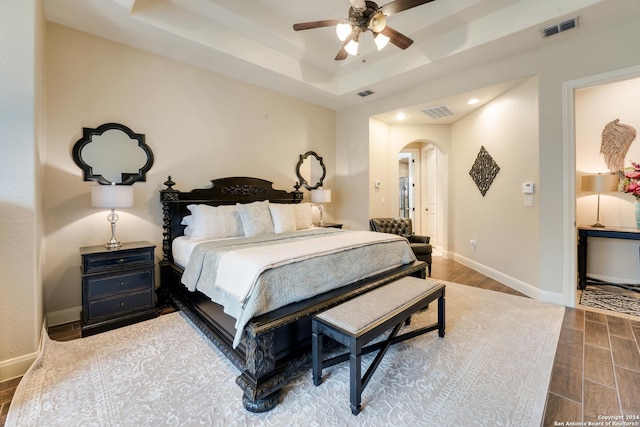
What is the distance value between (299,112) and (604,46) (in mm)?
4041

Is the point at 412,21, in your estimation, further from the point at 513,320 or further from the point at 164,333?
the point at 164,333

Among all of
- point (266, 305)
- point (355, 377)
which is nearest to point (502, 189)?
point (355, 377)

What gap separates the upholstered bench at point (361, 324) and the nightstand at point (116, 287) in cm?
206

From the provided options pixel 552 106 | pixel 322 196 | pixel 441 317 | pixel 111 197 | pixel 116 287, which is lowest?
pixel 441 317

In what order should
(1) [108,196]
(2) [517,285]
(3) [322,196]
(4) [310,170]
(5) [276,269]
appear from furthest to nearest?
1. (4) [310,170]
2. (3) [322,196]
3. (2) [517,285]
4. (1) [108,196]
5. (5) [276,269]

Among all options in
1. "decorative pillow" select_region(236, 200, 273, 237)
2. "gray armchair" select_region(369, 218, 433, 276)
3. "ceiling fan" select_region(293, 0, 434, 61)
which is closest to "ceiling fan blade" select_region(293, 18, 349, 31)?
"ceiling fan" select_region(293, 0, 434, 61)

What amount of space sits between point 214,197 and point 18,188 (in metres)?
1.95

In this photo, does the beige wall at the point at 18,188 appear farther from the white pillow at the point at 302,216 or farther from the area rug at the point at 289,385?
the white pillow at the point at 302,216

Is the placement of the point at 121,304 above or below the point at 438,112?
below

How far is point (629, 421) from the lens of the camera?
154 cm

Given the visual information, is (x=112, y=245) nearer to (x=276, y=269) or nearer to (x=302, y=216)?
(x=276, y=269)

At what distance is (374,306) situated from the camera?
1.94 meters

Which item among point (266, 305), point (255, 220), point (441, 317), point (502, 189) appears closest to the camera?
point (266, 305)

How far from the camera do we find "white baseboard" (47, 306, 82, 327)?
278 centimetres
